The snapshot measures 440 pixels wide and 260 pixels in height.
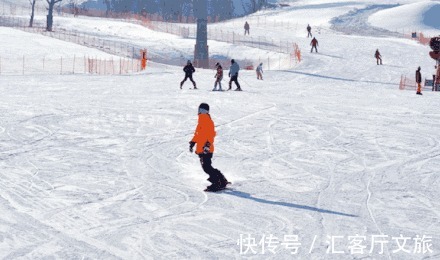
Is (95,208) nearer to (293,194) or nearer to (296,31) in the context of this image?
(293,194)

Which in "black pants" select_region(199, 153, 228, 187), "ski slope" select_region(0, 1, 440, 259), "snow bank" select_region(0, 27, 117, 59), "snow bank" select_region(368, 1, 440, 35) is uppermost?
"snow bank" select_region(368, 1, 440, 35)

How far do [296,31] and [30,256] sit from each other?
68072mm

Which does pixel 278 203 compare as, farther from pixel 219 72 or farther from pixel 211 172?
pixel 219 72

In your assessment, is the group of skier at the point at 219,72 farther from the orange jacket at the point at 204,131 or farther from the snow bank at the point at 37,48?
the snow bank at the point at 37,48

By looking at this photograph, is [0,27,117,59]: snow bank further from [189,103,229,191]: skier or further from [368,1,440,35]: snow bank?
[368,1,440,35]: snow bank

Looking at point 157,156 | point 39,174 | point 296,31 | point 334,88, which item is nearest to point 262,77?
point 334,88

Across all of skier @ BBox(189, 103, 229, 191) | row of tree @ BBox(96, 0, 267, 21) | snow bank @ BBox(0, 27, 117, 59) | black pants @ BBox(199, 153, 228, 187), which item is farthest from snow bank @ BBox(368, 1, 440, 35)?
skier @ BBox(189, 103, 229, 191)

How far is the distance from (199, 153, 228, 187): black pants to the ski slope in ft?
0.57

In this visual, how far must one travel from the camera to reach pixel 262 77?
113 ft

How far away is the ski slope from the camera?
25.6 ft

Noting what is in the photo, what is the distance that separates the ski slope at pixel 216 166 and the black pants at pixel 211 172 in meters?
0.17

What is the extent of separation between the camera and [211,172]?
10102 millimetres

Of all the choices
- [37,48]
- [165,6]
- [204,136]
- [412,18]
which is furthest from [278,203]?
[165,6]

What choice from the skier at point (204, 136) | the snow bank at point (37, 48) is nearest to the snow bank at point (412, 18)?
the snow bank at point (37, 48)
